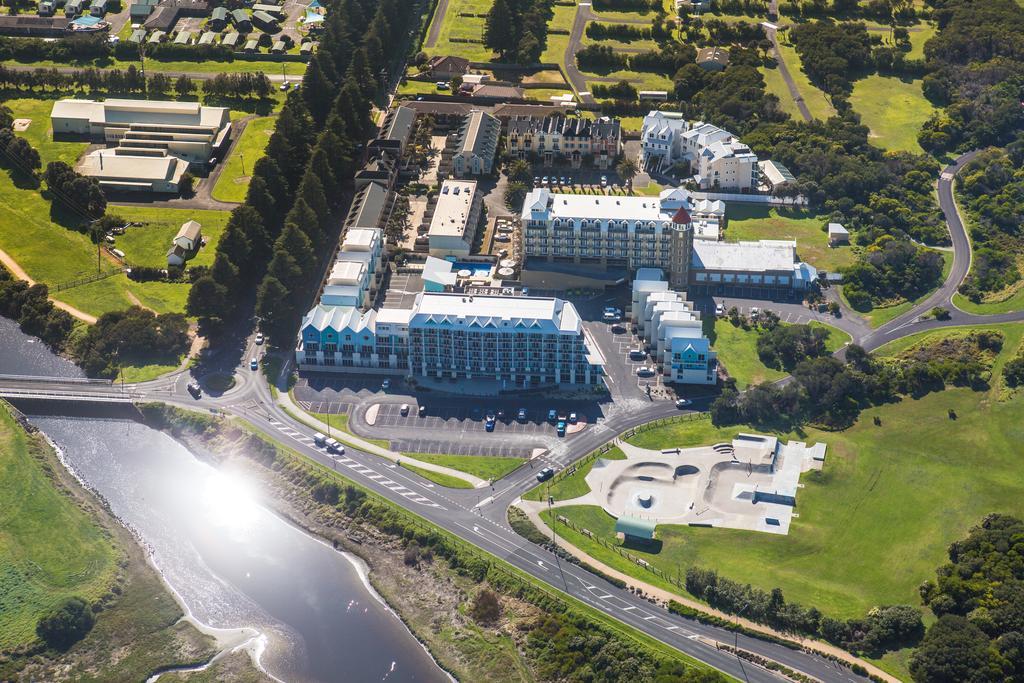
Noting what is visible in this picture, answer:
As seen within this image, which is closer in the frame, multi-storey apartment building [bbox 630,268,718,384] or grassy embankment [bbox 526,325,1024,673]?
grassy embankment [bbox 526,325,1024,673]

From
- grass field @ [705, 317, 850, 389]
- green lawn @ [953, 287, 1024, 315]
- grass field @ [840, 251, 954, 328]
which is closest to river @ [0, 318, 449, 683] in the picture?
grass field @ [705, 317, 850, 389]

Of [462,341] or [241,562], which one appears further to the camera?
[462,341]

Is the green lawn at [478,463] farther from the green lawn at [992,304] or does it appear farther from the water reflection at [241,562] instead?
the green lawn at [992,304]

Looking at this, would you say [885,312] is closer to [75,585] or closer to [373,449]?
[373,449]

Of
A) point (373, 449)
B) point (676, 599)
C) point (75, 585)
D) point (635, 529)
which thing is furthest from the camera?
point (373, 449)

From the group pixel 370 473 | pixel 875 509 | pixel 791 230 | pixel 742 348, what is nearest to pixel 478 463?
pixel 370 473

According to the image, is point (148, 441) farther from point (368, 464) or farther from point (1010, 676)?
point (1010, 676)

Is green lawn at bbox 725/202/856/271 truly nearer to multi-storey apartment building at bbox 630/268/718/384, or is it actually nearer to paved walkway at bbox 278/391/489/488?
multi-storey apartment building at bbox 630/268/718/384
